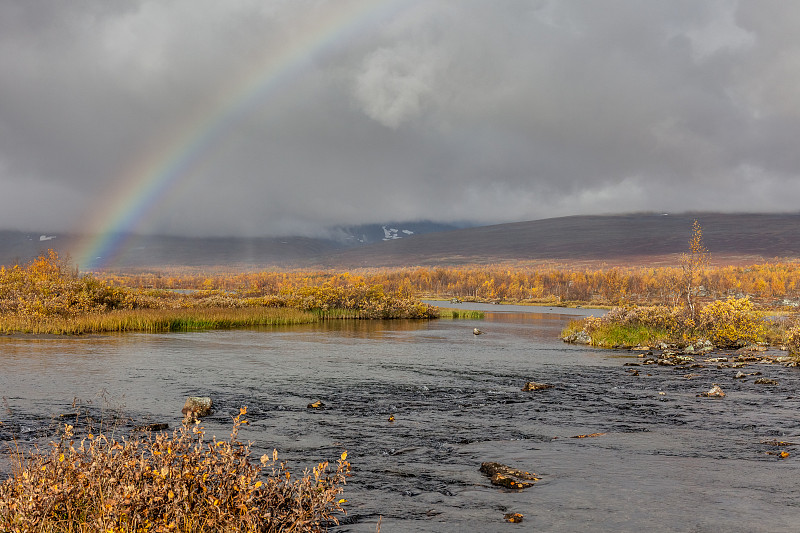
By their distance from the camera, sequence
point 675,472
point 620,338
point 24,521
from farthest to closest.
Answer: point 620,338 → point 675,472 → point 24,521

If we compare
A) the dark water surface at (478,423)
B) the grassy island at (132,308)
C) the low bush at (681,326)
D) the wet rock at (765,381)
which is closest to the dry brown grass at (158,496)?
the dark water surface at (478,423)

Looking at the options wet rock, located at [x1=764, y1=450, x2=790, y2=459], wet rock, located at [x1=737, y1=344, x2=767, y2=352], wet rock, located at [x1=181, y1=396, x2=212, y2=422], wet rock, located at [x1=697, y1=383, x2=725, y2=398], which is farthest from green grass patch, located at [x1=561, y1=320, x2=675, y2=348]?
wet rock, located at [x1=181, y1=396, x2=212, y2=422]

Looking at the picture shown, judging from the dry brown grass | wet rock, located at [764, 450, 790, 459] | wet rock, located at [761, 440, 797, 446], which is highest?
the dry brown grass

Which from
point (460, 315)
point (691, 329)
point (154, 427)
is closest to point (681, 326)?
point (691, 329)

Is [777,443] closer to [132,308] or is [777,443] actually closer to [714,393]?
[714,393]

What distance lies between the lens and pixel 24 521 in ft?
23.4

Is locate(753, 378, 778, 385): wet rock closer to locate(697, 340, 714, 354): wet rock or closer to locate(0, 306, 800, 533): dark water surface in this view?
locate(0, 306, 800, 533): dark water surface

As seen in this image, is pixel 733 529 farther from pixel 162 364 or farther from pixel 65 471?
pixel 162 364

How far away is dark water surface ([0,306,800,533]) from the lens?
11.3 m

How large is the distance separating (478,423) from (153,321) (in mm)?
43221

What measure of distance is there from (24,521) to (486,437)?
11.7 meters

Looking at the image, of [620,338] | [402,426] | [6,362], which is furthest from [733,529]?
[620,338]

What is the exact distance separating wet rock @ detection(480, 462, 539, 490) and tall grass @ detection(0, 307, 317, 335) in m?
43.7

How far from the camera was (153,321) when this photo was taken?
54.8 metres
